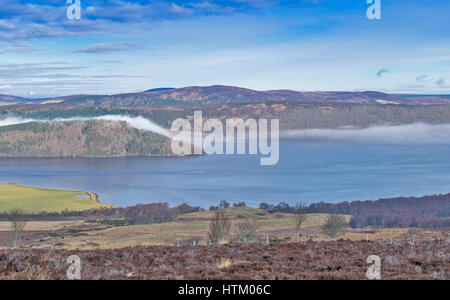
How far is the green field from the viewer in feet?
313

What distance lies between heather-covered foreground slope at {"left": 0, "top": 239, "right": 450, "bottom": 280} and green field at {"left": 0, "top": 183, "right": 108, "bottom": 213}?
8565 cm

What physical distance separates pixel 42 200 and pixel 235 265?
332ft

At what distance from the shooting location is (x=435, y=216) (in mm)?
90500

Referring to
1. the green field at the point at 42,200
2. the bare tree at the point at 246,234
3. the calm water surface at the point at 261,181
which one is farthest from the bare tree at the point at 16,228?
the calm water surface at the point at 261,181

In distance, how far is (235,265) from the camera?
468 inches

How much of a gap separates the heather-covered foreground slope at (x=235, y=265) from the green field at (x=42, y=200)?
85.7 meters

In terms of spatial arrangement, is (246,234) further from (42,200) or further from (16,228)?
(42,200)

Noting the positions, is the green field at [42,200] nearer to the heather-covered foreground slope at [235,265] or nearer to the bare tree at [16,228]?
the bare tree at [16,228]

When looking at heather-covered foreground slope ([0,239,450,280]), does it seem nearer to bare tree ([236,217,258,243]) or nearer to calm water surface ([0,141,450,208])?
bare tree ([236,217,258,243])

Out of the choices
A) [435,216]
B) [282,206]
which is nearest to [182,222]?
[282,206]

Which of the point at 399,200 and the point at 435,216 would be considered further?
the point at 399,200
